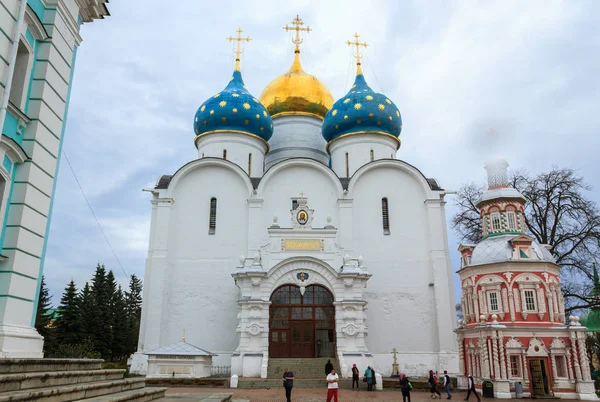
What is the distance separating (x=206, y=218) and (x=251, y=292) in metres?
4.86

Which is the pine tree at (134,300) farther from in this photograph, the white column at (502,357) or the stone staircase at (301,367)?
the white column at (502,357)

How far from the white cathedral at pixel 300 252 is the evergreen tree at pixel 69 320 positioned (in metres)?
13.1

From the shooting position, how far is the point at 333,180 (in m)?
22.0

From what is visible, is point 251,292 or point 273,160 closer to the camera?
point 251,292

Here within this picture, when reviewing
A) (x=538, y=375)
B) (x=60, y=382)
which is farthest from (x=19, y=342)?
(x=538, y=375)

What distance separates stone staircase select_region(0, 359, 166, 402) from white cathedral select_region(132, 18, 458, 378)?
983cm

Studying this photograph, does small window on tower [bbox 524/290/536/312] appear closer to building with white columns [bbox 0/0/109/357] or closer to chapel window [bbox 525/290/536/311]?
chapel window [bbox 525/290/536/311]

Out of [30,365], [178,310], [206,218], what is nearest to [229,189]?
[206,218]

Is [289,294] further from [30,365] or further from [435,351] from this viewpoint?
[30,365]

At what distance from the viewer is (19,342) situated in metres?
5.99

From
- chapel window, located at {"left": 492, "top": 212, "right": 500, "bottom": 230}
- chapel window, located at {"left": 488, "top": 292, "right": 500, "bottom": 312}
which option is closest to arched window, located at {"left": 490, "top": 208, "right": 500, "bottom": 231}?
chapel window, located at {"left": 492, "top": 212, "right": 500, "bottom": 230}

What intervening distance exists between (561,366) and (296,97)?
18797 millimetres

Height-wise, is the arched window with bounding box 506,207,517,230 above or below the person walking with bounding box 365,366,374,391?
above

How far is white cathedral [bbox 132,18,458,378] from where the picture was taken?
18156 mm
